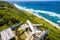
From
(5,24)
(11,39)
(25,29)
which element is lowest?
(5,24)

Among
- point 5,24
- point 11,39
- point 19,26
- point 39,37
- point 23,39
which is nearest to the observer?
point 11,39

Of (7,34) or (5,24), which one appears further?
(5,24)

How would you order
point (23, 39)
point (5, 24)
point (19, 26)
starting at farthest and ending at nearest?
1. point (5, 24)
2. point (19, 26)
3. point (23, 39)

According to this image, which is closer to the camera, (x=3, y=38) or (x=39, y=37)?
(x=3, y=38)

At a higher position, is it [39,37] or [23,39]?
[39,37]

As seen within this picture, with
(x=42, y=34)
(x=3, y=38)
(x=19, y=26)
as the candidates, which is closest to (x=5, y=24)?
(x=19, y=26)

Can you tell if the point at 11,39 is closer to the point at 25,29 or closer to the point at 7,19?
the point at 25,29

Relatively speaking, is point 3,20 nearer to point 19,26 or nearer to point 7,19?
point 7,19

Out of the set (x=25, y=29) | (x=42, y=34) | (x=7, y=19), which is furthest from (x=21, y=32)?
(x=7, y=19)

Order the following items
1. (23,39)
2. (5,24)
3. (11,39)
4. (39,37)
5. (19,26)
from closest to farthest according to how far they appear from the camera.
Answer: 1. (11,39)
2. (39,37)
3. (23,39)
4. (19,26)
5. (5,24)
